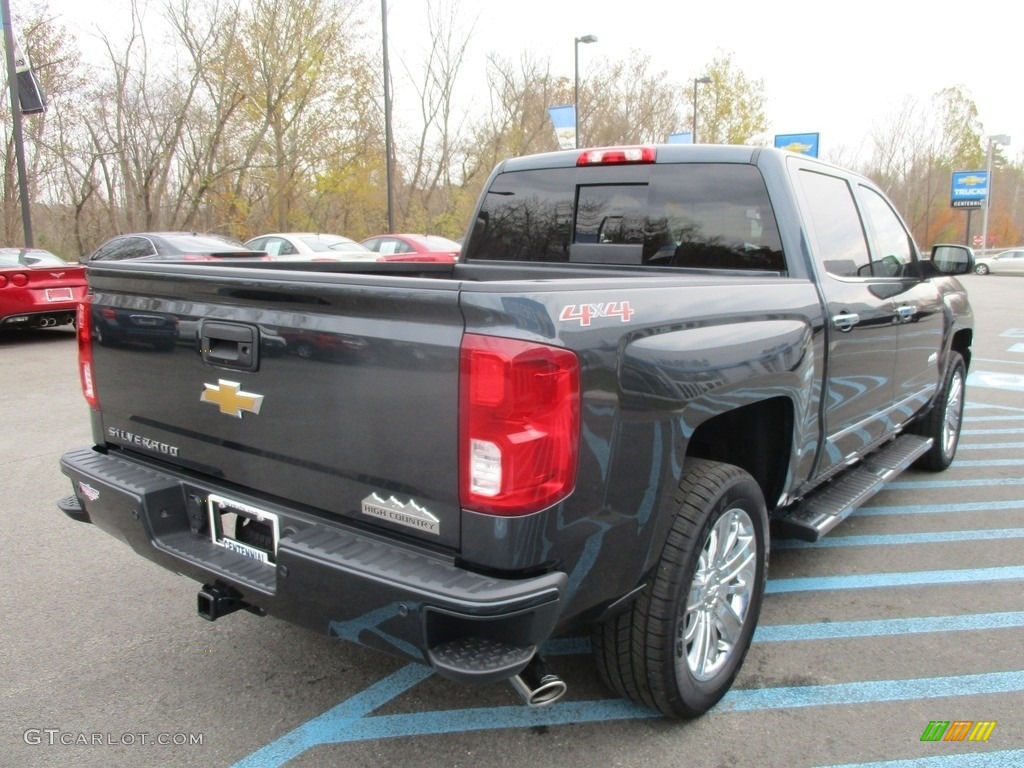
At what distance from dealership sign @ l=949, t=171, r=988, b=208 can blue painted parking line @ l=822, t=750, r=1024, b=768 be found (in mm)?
49018

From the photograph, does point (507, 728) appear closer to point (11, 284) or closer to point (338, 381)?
point (338, 381)

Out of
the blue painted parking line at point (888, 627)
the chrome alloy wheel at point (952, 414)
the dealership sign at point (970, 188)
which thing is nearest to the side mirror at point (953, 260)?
the chrome alloy wheel at point (952, 414)

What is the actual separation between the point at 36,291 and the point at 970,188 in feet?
156

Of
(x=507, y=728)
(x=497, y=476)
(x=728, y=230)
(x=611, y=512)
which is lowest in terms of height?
(x=507, y=728)

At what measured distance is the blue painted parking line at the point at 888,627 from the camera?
10.7 feet

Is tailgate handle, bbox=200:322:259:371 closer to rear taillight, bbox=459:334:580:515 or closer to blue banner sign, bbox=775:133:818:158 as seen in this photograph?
rear taillight, bbox=459:334:580:515

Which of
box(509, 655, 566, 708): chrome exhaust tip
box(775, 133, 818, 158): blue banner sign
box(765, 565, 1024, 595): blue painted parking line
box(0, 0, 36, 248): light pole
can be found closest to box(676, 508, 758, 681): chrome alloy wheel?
box(509, 655, 566, 708): chrome exhaust tip

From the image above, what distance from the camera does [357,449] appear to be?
7.05 ft

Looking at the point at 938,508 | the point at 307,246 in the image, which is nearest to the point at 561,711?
the point at 938,508

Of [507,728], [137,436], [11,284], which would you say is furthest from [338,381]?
[11,284]

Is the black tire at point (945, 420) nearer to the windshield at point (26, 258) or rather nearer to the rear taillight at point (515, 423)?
the rear taillight at point (515, 423)

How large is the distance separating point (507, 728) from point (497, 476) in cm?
118

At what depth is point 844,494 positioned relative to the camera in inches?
148

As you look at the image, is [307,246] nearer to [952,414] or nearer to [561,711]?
[952,414]
